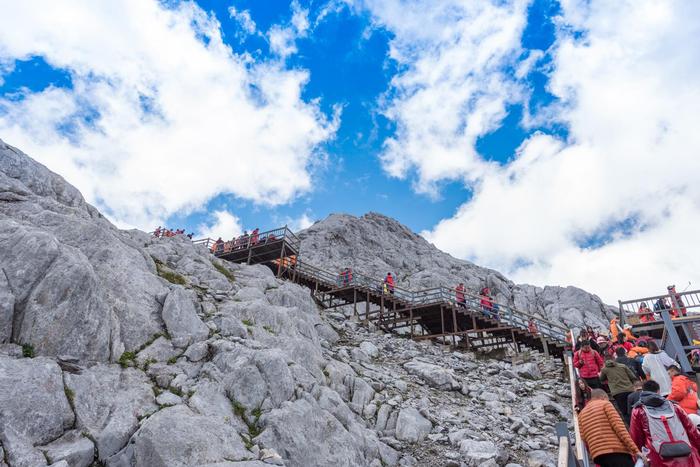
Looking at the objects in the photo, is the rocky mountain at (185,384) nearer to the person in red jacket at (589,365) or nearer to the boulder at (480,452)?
the boulder at (480,452)

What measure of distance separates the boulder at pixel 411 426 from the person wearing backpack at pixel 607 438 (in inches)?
264

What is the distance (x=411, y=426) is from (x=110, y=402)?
8.39 m

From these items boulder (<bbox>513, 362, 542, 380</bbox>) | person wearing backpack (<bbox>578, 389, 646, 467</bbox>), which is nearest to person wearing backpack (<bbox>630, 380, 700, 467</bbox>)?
person wearing backpack (<bbox>578, 389, 646, 467</bbox>)

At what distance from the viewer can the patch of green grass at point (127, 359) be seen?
10.5 meters

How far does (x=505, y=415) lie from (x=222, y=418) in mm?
9706

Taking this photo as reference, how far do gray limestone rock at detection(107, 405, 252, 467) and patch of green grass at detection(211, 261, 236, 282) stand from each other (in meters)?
13.1

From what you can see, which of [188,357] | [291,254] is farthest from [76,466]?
[291,254]

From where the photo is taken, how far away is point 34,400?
7.89 meters

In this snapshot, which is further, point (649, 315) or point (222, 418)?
point (649, 315)

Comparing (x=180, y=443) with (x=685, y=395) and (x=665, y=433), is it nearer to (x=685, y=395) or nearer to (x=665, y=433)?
(x=665, y=433)

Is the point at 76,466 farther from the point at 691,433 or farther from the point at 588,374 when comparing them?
the point at 588,374

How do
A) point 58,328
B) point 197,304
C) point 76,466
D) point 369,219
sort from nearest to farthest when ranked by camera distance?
point 76,466
point 58,328
point 197,304
point 369,219

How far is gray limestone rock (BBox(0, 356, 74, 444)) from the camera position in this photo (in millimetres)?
7484

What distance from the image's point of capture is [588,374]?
35.2ft
